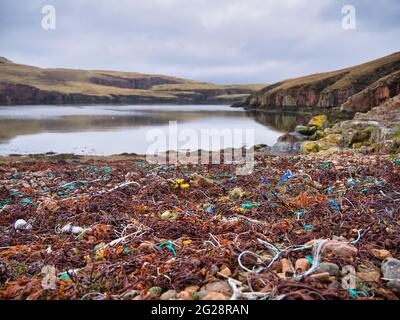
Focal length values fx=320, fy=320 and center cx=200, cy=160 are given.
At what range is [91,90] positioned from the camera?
330 ft

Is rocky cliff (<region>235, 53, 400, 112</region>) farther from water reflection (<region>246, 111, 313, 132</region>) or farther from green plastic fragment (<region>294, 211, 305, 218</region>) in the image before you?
green plastic fragment (<region>294, 211, 305, 218</region>)

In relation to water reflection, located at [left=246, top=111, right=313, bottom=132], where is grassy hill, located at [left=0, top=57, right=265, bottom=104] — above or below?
above

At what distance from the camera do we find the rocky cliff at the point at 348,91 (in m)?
29.9

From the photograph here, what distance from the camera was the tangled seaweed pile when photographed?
236 cm

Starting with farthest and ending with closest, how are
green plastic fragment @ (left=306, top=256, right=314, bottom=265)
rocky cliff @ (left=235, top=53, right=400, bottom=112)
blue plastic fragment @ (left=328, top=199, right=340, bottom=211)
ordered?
rocky cliff @ (left=235, top=53, right=400, bottom=112) < blue plastic fragment @ (left=328, top=199, right=340, bottom=211) < green plastic fragment @ (left=306, top=256, right=314, bottom=265)

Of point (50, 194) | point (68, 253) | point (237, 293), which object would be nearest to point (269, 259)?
point (237, 293)

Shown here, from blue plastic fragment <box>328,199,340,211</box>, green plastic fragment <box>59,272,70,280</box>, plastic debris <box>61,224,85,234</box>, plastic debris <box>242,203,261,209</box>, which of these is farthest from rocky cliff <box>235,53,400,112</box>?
green plastic fragment <box>59,272,70,280</box>

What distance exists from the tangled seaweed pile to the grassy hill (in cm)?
8724

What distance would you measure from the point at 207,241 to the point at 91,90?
10569cm

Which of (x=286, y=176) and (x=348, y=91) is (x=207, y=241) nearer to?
(x=286, y=176)

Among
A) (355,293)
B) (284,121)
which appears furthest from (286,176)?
(284,121)

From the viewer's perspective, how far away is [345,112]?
30.8 m

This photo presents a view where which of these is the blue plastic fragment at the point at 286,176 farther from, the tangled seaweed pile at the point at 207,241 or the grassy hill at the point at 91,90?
the grassy hill at the point at 91,90

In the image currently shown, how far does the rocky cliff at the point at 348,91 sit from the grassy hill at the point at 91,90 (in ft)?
145
